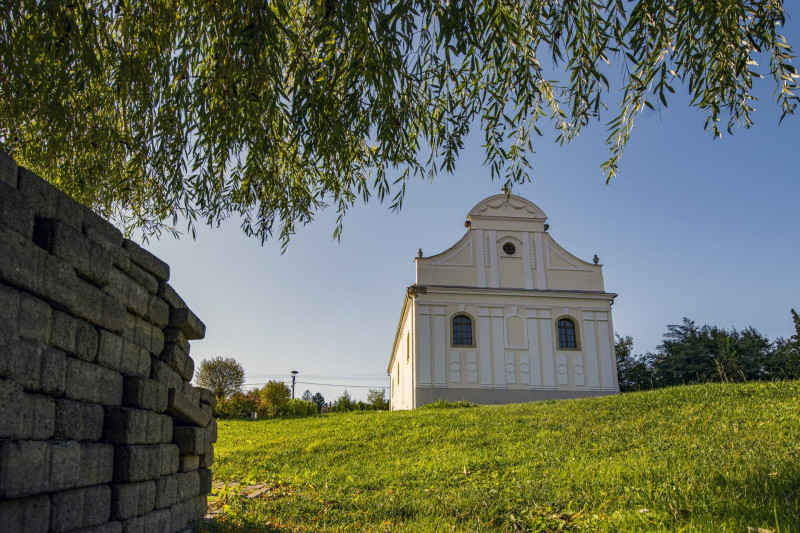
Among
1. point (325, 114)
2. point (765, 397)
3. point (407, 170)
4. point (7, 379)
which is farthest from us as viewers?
point (765, 397)

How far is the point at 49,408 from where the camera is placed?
287cm

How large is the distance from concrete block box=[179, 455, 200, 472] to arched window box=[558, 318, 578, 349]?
1864 cm

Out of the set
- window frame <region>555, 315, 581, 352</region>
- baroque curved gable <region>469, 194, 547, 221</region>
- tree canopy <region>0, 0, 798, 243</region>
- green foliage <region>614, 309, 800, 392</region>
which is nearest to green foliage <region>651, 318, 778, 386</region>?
green foliage <region>614, 309, 800, 392</region>

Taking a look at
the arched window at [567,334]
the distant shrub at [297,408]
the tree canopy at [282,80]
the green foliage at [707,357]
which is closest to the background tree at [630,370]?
the green foliage at [707,357]

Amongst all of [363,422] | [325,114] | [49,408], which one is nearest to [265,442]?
[363,422]

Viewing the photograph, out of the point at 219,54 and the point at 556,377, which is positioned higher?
the point at 219,54

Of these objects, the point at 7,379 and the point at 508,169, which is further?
the point at 508,169

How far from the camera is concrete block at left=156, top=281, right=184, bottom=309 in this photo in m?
4.40

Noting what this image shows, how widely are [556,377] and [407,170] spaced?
16873 millimetres

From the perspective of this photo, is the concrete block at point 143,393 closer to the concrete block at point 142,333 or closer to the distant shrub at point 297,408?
the concrete block at point 142,333

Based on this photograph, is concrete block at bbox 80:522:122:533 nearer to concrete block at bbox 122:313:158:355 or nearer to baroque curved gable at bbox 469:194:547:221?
concrete block at bbox 122:313:158:355

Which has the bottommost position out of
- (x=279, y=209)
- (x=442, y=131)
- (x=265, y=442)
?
(x=265, y=442)

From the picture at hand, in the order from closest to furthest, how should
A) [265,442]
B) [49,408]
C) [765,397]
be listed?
[49,408]
[765,397]
[265,442]

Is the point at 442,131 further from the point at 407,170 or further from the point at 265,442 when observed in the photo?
the point at 265,442
